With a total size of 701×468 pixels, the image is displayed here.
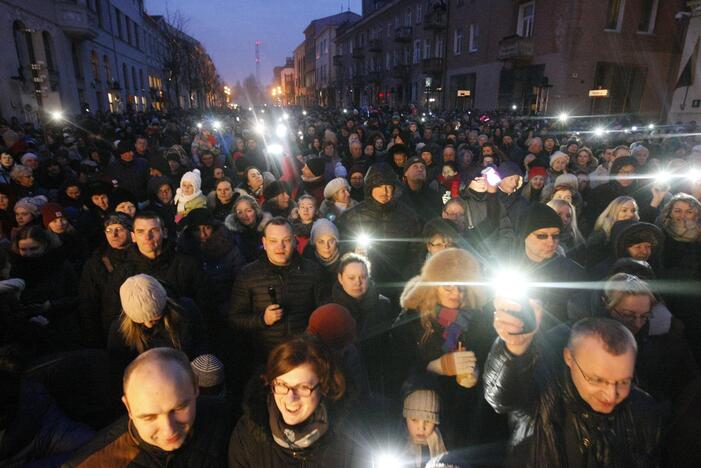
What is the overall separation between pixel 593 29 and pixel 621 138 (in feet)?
43.8

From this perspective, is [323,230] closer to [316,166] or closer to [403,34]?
[316,166]

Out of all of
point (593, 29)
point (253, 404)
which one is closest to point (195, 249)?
point (253, 404)

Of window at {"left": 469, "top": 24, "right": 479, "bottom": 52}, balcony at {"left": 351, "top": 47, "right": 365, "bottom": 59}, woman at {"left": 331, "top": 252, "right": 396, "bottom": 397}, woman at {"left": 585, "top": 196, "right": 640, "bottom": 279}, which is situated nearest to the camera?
woman at {"left": 331, "top": 252, "right": 396, "bottom": 397}

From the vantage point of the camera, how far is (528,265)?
3418mm

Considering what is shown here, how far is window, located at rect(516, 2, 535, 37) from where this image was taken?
23875mm

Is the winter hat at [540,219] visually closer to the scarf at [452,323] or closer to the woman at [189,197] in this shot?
the scarf at [452,323]

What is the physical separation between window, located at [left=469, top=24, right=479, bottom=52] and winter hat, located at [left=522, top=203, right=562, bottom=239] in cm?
2966

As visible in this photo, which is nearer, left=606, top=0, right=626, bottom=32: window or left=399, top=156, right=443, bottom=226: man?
left=399, top=156, right=443, bottom=226: man

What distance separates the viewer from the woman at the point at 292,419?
1.82 metres

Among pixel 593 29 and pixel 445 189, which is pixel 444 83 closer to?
pixel 593 29

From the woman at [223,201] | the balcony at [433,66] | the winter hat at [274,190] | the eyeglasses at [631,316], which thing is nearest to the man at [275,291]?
Result: the eyeglasses at [631,316]

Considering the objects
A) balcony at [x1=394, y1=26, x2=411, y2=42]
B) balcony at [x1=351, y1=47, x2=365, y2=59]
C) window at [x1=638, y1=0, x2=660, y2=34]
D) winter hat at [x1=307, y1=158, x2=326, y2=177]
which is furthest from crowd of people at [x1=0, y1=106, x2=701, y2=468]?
balcony at [x1=351, y1=47, x2=365, y2=59]

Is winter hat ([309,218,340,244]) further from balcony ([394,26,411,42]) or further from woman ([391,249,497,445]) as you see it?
balcony ([394,26,411,42])

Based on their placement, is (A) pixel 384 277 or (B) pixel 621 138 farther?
(B) pixel 621 138
